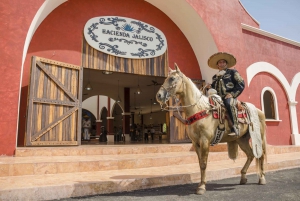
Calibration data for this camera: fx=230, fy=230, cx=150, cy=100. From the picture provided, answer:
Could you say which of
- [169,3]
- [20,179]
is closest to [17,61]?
[20,179]

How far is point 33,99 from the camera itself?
6141 millimetres

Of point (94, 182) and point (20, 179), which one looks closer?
point (94, 182)

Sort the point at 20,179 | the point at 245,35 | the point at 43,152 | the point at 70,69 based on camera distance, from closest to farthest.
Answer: the point at 20,179 → the point at 43,152 → the point at 70,69 → the point at 245,35

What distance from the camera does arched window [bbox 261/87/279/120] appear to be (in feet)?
36.5

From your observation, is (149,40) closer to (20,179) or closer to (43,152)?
(43,152)

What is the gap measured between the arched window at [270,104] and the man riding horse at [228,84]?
24.8 feet

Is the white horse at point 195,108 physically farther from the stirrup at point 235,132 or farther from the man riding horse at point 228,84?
the man riding horse at point 228,84

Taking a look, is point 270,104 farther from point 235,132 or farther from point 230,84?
point 235,132

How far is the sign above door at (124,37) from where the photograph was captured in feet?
25.2

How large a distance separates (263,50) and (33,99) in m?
10.3

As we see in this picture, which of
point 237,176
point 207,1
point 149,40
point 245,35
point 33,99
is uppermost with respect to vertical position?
point 207,1

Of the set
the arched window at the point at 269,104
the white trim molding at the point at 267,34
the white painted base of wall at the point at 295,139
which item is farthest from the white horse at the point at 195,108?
the white painted base of wall at the point at 295,139

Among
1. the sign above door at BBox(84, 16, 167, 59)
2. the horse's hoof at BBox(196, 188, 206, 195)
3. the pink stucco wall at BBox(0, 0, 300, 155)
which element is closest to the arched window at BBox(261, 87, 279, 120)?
the pink stucco wall at BBox(0, 0, 300, 155)

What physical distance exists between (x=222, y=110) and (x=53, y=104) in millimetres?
4748
